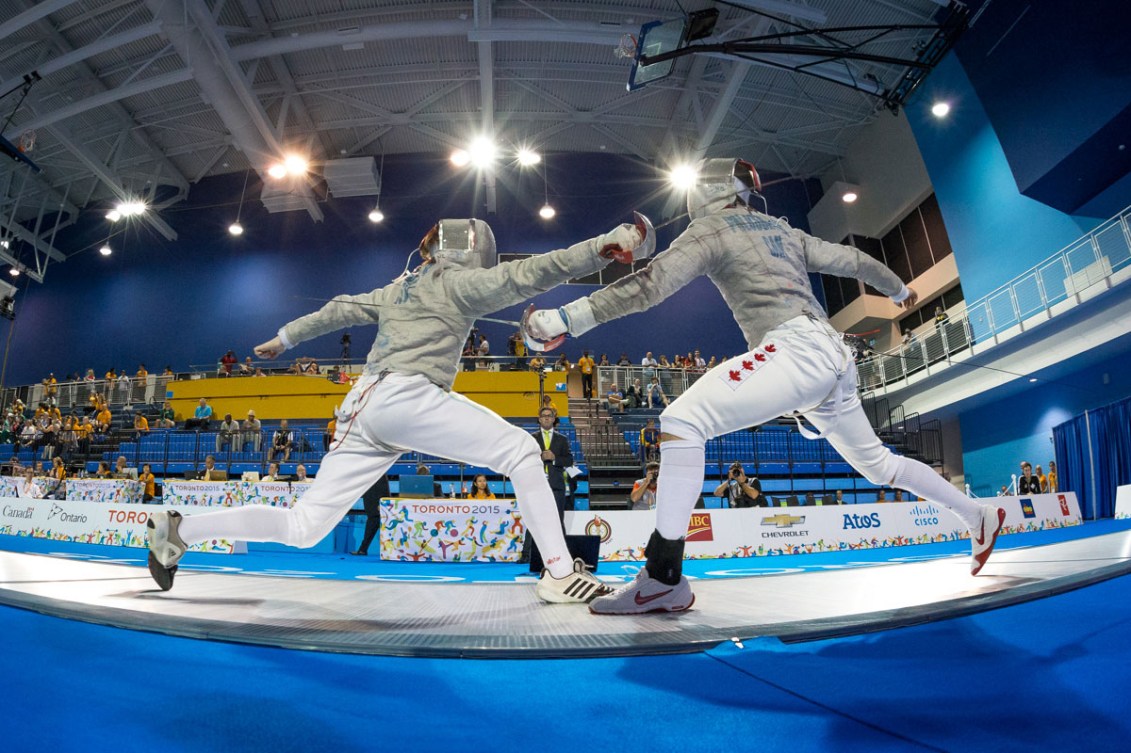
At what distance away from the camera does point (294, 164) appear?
17.4 metres

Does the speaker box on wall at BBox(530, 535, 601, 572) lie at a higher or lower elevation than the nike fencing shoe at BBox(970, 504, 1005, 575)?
lower

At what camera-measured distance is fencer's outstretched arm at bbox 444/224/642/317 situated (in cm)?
258

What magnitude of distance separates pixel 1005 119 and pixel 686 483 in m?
15.3

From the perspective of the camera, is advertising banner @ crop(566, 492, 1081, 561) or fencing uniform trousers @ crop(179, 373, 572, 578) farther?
advertising banner @ crop(566, 492, 1081, 561)

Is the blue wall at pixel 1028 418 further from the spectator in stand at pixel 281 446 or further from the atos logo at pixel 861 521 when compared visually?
the spectator in stand at pixel 281 446

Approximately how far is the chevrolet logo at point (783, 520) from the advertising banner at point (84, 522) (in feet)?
22.7

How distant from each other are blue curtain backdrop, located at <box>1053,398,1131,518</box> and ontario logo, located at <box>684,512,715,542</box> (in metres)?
9.63

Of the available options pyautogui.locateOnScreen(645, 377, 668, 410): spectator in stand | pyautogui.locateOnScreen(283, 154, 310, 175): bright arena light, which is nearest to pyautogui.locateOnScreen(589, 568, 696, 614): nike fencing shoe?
pyautogui.locateOnScreen(645, 377, 668, 410): spectator in stand

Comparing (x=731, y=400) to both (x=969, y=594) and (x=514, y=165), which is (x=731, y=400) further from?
(x=514, y=165)

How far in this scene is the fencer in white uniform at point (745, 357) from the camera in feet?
7.70

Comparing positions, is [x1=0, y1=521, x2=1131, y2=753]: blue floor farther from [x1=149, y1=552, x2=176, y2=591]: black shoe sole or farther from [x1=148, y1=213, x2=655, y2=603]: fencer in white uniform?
[x1=149, y1=552, x2=176, y2=591]: black shoe sole

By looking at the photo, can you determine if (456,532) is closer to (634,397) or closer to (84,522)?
(84,522)

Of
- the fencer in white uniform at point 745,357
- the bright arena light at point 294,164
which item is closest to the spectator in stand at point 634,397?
the bright arena light at point 294,164

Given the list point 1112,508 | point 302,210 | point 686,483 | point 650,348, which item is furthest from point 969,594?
point 302,210
